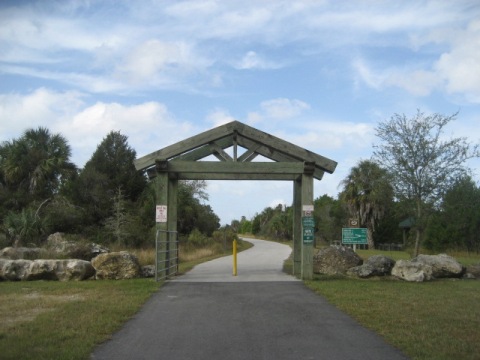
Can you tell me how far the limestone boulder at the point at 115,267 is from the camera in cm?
1498

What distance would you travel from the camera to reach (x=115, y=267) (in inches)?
594

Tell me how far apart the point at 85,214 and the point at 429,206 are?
24526 millimetres

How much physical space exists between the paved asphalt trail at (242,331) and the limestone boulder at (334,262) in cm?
464

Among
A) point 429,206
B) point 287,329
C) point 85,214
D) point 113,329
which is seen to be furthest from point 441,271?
point 85,214

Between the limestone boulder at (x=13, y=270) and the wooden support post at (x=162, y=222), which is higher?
the wooden support post at (x=162, y=222)

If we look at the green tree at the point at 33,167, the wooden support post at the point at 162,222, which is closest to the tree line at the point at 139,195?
the green tree at the point at 33,167

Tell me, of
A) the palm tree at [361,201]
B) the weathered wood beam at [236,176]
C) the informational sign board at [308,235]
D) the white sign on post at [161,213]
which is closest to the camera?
the informational sign board at [308,235]

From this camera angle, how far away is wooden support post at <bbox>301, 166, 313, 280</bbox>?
15.1 meters

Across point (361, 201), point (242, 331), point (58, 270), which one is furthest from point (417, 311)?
point (361, 201)

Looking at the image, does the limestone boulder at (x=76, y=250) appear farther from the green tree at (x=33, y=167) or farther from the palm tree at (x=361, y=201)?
the palm tree at (x=361, y=201)

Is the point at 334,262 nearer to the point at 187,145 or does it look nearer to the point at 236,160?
the point at 236,160

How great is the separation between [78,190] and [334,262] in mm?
25608

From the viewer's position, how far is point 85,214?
36.8 metres

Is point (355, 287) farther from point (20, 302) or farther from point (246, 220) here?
point (246, 220)
